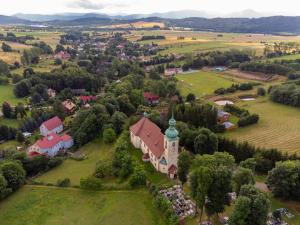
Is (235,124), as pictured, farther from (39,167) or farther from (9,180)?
(9,180)

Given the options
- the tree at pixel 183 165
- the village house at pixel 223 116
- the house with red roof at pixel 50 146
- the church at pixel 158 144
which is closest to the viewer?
the tree at pixel 183 165

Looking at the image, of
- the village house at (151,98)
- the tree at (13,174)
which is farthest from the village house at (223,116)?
Result: the tree at (13,174)

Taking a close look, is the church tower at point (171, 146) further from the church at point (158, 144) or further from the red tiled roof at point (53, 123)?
the red tiled roof at point (53, 123)

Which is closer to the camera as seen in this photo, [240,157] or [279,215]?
[279,215]

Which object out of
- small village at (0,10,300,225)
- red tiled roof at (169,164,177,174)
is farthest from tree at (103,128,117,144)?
red tiled roof at (169,164,177,174)

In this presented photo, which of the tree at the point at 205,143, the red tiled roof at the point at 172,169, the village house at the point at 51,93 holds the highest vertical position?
the tree at the point at 205,143

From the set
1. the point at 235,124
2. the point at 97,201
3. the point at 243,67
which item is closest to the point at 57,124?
the point at 97,201

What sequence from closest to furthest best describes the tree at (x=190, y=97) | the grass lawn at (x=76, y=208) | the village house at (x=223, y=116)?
the grass lawn at (x=76, y=208)
the village house at (x=223, y=116)
the tree at (x=190, y=97)
